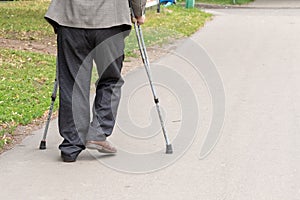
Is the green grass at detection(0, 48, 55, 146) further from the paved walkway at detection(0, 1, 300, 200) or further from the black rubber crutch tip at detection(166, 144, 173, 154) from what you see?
the black rubber crutch tip at detection(166, 144, 173, 154)

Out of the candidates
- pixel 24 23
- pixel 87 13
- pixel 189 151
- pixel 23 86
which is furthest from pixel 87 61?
pixel 24 23

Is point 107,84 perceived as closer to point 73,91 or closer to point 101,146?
point 73,91

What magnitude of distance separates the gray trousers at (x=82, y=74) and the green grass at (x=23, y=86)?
91 centimetres

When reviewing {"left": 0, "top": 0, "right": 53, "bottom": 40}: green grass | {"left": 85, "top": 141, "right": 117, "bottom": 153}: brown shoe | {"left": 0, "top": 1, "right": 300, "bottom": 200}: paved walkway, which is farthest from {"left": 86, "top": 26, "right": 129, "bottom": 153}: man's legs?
{"left": 0, "top": 0, "right": 53, "bottom": 40}: green grass

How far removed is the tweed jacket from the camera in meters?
6.29

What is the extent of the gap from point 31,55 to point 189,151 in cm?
570

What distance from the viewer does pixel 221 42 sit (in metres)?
15.4

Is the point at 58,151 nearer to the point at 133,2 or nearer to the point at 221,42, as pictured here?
the point at 133,2

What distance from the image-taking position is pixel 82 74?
255 inches

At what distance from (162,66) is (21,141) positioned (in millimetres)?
5032

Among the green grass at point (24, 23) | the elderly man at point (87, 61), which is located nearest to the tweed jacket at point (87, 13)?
the elderly man at point (87, 61)

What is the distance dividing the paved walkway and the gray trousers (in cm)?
Answer: 25

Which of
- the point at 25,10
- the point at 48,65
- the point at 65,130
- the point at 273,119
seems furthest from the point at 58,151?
the point at 25,10

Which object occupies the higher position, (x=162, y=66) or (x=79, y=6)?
(x=79, y=6)
